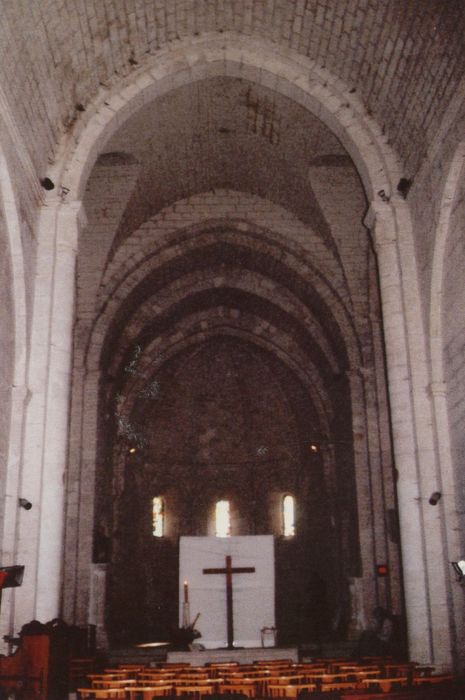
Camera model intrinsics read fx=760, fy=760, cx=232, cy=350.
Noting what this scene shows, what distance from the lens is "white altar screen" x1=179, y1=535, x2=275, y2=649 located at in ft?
65.8

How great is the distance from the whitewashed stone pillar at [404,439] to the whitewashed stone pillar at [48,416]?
5.10 m

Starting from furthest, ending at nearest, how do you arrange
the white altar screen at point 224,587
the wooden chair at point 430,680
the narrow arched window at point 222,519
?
the narrow arched window at point 222,519, the white altar screen at point 224,587, the wooden chair at point 430,680

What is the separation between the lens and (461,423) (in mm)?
10953

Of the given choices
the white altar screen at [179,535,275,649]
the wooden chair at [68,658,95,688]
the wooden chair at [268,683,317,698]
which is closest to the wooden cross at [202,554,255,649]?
the white altar screen at [179,535,275,649]

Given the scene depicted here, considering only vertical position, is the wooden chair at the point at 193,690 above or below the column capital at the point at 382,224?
below

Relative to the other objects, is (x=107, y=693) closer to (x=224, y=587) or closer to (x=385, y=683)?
(x=385, y=683)

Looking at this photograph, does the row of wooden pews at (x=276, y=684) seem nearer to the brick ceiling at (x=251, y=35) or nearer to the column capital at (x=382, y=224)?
the column capital at (x=382, y=224)

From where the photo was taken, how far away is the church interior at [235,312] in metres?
11.2

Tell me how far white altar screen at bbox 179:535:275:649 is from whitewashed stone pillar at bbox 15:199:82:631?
30.8 ft

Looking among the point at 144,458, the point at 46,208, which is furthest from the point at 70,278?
the point at 144,458

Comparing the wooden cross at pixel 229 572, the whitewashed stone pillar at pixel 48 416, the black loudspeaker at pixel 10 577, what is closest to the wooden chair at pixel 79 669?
the whitewashed stone pillar at pixel 48 416

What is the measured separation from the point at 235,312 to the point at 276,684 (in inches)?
684

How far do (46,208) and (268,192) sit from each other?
8123mm

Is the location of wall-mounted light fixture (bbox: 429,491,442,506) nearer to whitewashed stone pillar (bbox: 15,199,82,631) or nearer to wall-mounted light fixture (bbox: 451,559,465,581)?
wall-mounted light fixture (bbox: 451,559,465,581)
